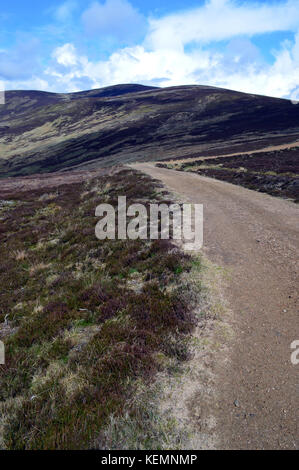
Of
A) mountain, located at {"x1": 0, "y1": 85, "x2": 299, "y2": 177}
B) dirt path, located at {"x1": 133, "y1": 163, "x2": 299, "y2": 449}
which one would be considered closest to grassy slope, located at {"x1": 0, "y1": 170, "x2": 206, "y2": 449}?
dirt path, located at {"x1": 133, "y1": 163, "x2": 299, "y2": 449}

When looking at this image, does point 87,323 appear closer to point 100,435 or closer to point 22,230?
point 100,435

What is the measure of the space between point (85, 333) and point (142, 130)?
422 feet

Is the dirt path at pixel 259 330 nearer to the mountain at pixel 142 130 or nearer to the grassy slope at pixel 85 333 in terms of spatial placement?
the grassy slope at pixel 85 333

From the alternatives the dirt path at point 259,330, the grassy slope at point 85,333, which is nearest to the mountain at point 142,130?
the dirt path at point 259,330

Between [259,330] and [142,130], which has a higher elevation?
[142,130]

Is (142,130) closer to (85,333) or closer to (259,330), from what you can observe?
(85,333)

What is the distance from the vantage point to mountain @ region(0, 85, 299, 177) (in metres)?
93.1

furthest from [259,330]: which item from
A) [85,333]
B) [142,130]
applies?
[142,130]

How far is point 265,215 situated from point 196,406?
41.1 feet

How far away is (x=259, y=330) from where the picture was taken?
249 inches

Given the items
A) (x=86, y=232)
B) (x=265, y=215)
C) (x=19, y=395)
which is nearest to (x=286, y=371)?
(x=19, y=395)

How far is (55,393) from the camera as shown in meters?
5.07

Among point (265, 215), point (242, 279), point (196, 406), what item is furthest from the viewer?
point (265, 215)
